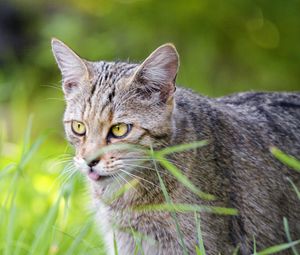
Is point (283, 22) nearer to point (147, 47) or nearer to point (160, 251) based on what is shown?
point (147, 47)

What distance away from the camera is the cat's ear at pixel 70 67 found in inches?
174

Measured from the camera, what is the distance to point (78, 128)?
4.30 m

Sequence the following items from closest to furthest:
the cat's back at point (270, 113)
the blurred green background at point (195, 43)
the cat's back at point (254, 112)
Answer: the cat's back at point (254, 112) → the cat's back at point (270, 113) → the blurred green background at point (195, 43)

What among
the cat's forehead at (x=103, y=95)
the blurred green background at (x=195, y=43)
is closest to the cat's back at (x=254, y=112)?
the cat's forehead at (x=103, y=95)

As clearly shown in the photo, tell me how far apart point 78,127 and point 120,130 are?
0.83 ft

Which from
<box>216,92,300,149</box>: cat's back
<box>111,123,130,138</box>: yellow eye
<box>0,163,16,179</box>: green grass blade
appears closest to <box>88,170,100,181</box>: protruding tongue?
<box>111,123,130,138</box>: yellow eye

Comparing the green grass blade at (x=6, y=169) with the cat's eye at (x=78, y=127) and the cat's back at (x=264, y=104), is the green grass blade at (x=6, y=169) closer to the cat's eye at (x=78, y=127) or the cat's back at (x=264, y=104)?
the cat's eye at (x=78, y=127)

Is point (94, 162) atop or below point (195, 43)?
below

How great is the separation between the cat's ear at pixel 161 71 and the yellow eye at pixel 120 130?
0.24m

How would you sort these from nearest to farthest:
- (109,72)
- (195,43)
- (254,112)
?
1. (109,72)
2. (254,112)
3. (195,43)

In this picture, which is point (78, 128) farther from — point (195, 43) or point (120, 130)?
point (195, 43)

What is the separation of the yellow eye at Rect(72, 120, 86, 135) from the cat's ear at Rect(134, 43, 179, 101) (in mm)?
347

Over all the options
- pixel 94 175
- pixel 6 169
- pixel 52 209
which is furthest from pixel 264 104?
pixel 6 169

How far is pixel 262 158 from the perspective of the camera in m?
4.71
